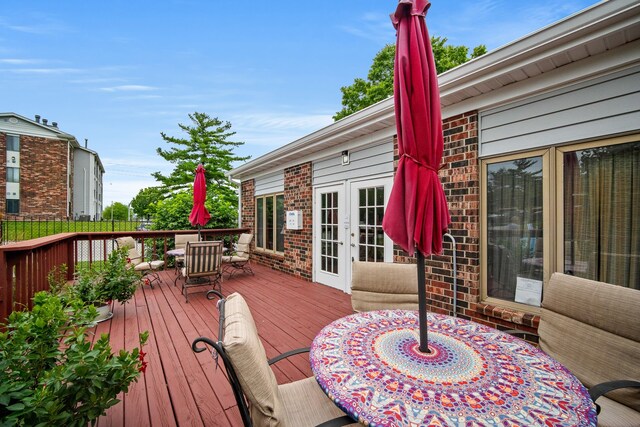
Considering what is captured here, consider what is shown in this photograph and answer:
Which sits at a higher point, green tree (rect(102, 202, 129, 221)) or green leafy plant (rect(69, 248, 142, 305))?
green tree (rect(102, 202, 129, 221))

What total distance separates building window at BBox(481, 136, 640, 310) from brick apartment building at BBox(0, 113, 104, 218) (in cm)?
2629

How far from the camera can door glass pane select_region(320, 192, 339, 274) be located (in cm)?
520

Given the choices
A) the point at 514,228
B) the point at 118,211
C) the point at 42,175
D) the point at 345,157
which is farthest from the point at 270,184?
the point at 118,211

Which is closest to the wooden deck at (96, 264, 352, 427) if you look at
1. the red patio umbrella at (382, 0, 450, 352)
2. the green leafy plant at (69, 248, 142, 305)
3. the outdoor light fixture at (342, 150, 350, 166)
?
the green leafy plant at (69, 248, 142, 305)

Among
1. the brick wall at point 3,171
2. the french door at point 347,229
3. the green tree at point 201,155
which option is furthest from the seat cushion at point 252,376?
the brick wall at point 3,171

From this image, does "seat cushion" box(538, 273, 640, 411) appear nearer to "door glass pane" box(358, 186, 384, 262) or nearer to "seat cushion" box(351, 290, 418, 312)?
"seat cushion" box(351, 290, 418, 312)

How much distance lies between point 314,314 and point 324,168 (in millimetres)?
2810

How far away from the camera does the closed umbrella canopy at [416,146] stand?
132 cm

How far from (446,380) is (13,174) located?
2786cm

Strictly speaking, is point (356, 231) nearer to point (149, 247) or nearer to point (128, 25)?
point (149, 247)

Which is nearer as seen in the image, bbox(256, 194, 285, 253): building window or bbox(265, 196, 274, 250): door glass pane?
bbox(256, 194, 285, 253): building window

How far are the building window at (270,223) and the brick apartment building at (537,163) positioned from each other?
3479 millimetres

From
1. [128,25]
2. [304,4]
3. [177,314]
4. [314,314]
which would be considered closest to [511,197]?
[314,314]

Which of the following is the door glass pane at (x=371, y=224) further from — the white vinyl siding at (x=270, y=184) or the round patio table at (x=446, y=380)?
the white vinyl siding at (x=270, y=184)
